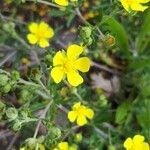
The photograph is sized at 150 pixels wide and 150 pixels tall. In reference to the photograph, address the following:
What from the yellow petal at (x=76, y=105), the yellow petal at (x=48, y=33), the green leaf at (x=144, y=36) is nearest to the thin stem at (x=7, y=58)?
the yellow petal at (x=48, y=33)

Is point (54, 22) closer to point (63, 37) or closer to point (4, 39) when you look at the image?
point (63, 37)

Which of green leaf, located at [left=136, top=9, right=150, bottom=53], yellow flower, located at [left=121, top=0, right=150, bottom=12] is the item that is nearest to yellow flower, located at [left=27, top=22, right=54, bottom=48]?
green leaf, located at [left=136, top=9, right=150, bottom=53]

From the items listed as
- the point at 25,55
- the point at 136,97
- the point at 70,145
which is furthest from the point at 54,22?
the point at 70,145

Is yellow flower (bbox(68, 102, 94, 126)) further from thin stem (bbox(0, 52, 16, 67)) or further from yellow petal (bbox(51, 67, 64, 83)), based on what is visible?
thin stem (bbox(0, 52, 16, 67))

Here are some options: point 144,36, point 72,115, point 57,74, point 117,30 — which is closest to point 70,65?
point 57,74

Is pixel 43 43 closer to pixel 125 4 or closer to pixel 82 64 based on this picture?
pixel 82 64

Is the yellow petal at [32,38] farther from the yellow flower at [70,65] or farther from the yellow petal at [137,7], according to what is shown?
the yellow petal at [137,7]
